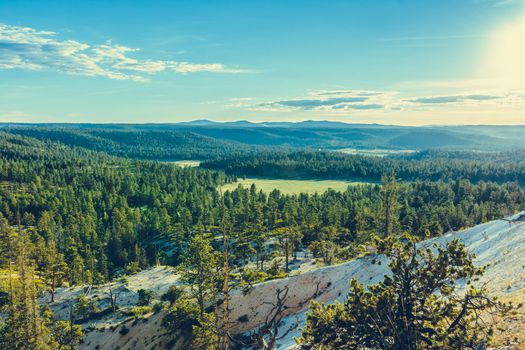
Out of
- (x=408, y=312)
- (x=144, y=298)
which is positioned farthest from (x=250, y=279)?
(x=408, y=312)

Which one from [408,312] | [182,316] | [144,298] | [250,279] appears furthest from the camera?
[144,298]

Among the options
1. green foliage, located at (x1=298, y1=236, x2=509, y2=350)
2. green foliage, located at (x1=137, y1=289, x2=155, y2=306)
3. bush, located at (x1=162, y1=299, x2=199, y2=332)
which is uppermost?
green foliage, located at (x1=298, y1=236, x2=509, y2=350)

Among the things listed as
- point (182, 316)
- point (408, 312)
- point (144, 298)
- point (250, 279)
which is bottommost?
point (144, 298)

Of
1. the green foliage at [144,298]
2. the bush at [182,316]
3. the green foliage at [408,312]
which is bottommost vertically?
the green foliage at [144,298]

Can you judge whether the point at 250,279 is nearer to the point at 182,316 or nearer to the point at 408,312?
the point at 182,316

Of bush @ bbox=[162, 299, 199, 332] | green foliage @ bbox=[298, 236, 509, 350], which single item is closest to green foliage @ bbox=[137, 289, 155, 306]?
bush @ bbox=[162, 299, 199, 332]

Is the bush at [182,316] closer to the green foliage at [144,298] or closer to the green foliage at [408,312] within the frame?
the green foliage at [144,298]

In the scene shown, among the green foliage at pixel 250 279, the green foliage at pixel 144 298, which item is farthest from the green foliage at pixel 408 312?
the green foliage at pixel 144 298

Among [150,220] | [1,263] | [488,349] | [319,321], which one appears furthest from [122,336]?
[150,220]

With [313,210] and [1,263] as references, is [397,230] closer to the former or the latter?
[313,210]

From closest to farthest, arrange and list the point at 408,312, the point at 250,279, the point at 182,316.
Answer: the point at 408,312 < the point at 182,316 < the point at 250,279

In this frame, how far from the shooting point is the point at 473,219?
151875 millimetres

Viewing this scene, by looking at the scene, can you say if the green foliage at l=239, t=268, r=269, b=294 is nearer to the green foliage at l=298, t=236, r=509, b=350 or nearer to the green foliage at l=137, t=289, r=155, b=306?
the green foliage at l=137, t=289, r=155, b=306

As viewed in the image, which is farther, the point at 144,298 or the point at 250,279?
the point at 144,298
